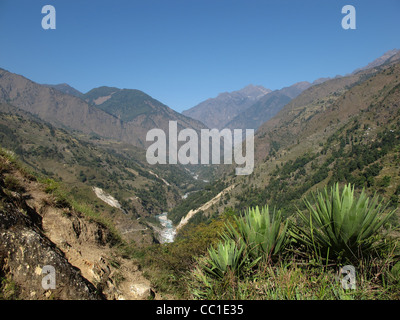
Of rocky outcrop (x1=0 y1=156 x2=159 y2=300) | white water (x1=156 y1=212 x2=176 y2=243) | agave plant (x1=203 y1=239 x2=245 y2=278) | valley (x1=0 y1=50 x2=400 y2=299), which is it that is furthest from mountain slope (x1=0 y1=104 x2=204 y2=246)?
agave plant (x1=203 y1=239 x2=245 y2=278)

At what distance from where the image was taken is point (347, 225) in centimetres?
444

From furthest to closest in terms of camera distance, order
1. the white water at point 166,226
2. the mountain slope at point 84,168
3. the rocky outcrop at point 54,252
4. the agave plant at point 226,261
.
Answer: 1. the mountain slope at point 84,168
2. the white water at point 166,226
3. the agave plant at point 226,261
4. the rocky outcrop at point 54,252

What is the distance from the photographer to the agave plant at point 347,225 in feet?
14.5

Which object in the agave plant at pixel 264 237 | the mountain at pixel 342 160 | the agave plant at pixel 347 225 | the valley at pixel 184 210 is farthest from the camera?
the mountain at pixel 342 160

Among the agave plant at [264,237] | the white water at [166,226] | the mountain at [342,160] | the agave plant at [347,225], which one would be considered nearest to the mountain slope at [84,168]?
the white water at [166,226]

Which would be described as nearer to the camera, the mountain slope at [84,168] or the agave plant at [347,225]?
the agave plant at [347,225]

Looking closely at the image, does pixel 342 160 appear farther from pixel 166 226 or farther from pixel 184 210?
pixel 166 226

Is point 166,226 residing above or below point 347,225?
below

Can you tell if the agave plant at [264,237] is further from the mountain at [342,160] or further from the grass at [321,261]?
the mountain at [342,160]

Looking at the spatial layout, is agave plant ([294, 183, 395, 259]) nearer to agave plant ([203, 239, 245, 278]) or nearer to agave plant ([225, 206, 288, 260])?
agave plant ([225, 206, 288, 260])

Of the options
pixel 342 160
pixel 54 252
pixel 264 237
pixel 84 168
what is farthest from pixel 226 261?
pixel 84 168

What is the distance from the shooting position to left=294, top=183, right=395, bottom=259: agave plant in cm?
441

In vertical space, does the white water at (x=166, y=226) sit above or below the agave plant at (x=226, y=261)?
below

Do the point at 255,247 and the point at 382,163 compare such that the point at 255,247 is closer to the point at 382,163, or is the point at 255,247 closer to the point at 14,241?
the point at 14,241
